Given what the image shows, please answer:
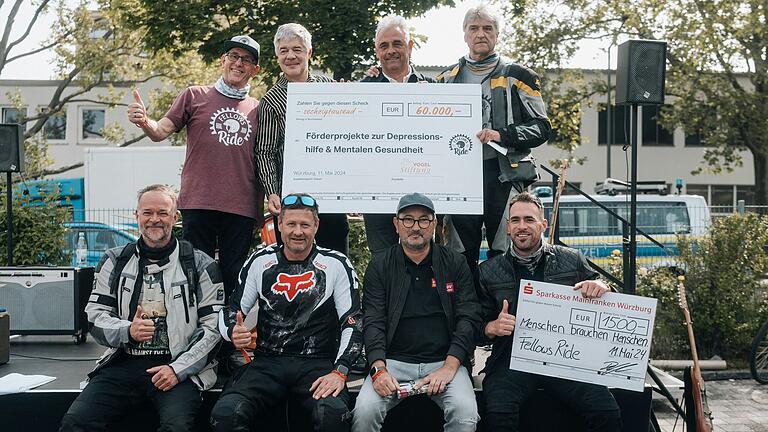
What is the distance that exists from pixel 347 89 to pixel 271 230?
1.37m

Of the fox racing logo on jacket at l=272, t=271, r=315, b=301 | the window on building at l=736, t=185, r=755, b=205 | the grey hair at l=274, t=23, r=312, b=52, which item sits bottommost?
the fox racing logo on jacket at l=272, t=271, r=315, b=301

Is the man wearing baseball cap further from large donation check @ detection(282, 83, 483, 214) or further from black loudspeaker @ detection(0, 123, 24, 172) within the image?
black loudspeaker @ detection(0, 123, 24, 172)

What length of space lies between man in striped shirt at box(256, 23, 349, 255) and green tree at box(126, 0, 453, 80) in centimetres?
658

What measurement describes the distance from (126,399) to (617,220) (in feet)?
31.7

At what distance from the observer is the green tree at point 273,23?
11.1 m

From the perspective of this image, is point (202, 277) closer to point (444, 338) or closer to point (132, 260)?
point (132, 260)

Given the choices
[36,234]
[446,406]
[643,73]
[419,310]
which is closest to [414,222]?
[419,310]

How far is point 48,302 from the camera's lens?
596 cm

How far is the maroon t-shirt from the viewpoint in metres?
4.50

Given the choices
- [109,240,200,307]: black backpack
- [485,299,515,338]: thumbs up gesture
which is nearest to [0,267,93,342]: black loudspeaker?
[109,240,200,307]: black backpack

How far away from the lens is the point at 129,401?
3.89m

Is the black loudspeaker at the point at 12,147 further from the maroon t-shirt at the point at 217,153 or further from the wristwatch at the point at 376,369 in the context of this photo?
the wristwatch at the point at 376,369

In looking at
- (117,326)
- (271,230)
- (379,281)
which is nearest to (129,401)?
(117,326)

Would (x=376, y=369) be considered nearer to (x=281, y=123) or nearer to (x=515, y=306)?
(x=515, y=306)
